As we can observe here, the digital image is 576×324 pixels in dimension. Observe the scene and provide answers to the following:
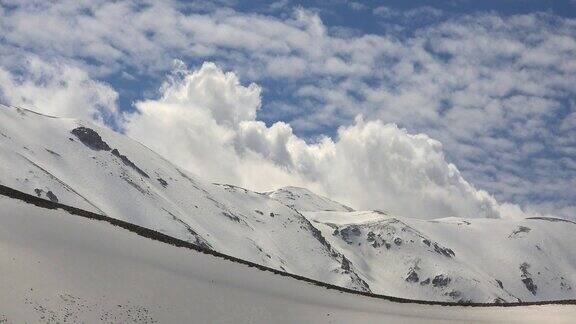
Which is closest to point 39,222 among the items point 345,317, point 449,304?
point 345,317

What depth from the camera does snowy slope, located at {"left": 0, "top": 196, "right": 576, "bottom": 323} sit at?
29469 millimetres

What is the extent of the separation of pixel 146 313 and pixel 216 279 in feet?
30.7

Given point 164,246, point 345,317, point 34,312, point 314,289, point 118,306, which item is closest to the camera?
point 34,312

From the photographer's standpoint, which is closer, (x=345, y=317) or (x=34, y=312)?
(x=34, y=312)

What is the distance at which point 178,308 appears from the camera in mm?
33469

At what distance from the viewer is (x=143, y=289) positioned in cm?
3381

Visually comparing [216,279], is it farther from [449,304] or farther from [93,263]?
[449,304]

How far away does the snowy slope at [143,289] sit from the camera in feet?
96.7

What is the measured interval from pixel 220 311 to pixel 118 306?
6.22 m

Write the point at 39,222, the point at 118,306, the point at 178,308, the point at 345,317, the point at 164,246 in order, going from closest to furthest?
the point at 118,306 → the point at 178,308 → the point at 39,222 → the point at 345,317 → the point at 164,246

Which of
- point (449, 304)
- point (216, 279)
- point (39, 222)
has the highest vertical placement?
point (39, 222)

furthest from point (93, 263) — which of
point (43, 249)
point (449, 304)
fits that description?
point (449, 304)

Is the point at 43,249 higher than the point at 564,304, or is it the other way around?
the point at 43,249

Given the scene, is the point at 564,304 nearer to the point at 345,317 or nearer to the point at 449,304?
the point at 449,304
